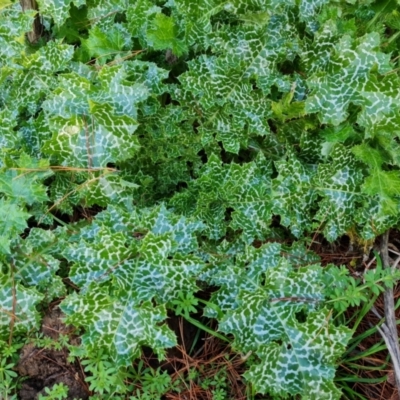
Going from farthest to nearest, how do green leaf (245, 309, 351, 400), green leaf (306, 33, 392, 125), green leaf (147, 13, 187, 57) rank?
green leaf (147, 13, 187, 57), green leaf (306, 33, 392, 125), green leaf (245, 309, 351, 400)

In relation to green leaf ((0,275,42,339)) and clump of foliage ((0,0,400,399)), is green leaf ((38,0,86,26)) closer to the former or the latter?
clump of foliage ((0,0,400,399))

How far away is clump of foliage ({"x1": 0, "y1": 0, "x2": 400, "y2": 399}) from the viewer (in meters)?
1.50

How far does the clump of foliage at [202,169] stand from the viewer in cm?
150

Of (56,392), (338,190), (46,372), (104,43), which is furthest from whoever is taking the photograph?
(104,43)

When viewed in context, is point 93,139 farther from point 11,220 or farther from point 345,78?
point 345,78

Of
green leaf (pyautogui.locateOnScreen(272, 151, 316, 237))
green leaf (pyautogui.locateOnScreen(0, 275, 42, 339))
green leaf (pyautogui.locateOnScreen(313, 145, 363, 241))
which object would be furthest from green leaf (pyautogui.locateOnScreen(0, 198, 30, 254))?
green leaf (pyautogui.locateOnScreen(313, 145, 363, 241))

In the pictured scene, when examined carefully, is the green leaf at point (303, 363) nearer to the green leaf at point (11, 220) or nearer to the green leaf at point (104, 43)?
the green leaf at point (11, 220)

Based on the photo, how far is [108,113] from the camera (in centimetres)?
158

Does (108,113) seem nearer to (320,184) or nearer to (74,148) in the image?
(74,148)

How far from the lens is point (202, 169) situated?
175 centimetres

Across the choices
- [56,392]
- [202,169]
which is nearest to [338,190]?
[202,169]

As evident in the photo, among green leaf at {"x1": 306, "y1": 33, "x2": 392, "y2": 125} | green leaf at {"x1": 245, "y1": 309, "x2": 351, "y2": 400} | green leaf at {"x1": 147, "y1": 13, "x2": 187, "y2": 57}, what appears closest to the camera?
green leaf at {"x1": 245, "y1": 309, "x2": 351, "y2": 400}

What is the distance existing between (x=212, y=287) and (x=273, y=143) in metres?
0.55

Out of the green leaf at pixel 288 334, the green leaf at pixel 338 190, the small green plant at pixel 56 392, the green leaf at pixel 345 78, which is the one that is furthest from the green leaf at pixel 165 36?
the small green plant at pixel 56 392
